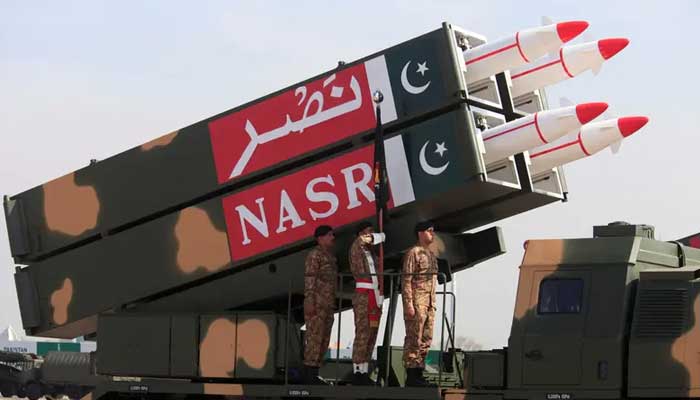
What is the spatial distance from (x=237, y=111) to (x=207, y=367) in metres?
2.47

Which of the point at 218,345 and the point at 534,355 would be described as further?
the point at 218,345

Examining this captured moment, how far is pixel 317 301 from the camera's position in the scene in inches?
436

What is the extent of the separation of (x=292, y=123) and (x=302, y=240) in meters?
1.11

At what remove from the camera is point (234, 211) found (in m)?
11.5

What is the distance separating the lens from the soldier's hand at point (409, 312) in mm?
10594

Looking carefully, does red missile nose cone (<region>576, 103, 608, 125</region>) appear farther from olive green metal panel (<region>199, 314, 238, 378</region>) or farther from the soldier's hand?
olive green metal panel (<region>199, 314, 238, 378</region>)

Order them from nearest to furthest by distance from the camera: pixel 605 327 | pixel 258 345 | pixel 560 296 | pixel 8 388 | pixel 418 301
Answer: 1. pixel 605 327
2. pixel 560 296
3. pixel 418 301
4. pixel 258 345
5. pixel 8 388

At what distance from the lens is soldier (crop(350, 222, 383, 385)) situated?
35.6ft

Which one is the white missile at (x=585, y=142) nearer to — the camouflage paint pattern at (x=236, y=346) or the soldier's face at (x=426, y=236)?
the soldier's face at (x=426, y=236)

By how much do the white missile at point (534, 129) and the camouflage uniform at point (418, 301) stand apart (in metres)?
1.08

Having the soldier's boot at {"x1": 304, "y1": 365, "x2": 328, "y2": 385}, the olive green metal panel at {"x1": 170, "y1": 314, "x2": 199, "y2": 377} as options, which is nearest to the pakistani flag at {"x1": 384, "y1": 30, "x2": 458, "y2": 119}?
the soldier's boot at {"x1": 304, "y1": 365, "x2": 328, "y2": 385}

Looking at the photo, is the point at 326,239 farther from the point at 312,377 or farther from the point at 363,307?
the point at 312,377

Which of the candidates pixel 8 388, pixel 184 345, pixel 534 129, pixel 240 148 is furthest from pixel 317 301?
pixel 8 388

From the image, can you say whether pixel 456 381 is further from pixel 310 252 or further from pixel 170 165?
pixel 170 165
